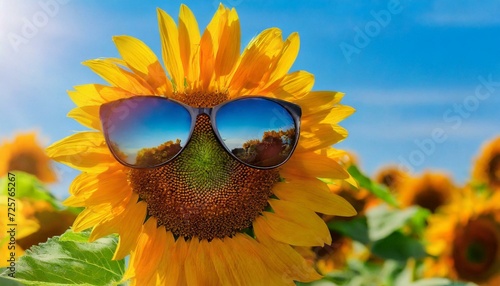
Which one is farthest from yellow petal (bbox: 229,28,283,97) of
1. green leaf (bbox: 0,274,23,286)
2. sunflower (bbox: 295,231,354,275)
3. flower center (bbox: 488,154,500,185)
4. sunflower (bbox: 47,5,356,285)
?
flower center (bbox: 488,154,500,185)

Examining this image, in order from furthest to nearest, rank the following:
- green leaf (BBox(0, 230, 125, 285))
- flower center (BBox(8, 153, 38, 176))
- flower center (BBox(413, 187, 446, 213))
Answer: flower center (BBox(413, 187, 446, 213)), flower center (BBox(8, 153, 38, 176)), green leaf (BBox(0, 230, 125, 285))

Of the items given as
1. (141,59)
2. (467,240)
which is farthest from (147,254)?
(467,240)

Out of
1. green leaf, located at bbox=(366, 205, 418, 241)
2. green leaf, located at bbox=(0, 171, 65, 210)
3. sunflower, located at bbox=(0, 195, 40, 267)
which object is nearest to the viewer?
sunflower, located at bbox=(0, 195, 40, 267)

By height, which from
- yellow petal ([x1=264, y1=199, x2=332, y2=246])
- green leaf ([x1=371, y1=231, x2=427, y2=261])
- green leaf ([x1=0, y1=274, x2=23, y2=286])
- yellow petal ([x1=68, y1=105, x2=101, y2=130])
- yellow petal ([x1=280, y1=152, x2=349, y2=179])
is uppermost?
yellow petal ([x1=68, y1=105, x2=101, y2=130])

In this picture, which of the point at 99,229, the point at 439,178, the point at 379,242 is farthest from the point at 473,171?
the point at 99,229

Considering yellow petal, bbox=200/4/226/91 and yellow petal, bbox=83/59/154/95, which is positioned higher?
yellow petal, bbox=200/4/226/91

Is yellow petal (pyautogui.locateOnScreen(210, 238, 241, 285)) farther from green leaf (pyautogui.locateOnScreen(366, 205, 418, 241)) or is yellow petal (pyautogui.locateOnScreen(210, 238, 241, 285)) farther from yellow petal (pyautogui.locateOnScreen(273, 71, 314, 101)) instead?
green leaf (pyautogui.locateOnScreen(366, 205, 418, 241))
